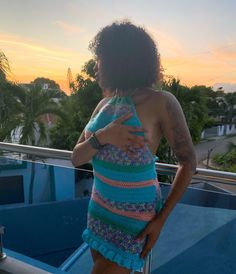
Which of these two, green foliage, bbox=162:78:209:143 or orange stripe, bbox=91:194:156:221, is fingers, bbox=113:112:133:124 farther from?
green foliage, bbox=162:78:209:143

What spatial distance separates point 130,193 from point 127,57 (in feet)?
1.45

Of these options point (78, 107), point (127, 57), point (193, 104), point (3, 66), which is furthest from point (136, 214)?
point (193, 104)

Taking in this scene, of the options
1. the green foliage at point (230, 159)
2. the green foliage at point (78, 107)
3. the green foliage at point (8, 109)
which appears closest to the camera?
the green foliage at point (8, 109)

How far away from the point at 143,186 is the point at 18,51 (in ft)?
43.1

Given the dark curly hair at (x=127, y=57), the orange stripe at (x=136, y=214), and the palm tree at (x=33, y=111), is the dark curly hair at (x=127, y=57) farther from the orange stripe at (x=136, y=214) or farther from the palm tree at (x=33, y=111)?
the palm tree at (x=33, y=111)

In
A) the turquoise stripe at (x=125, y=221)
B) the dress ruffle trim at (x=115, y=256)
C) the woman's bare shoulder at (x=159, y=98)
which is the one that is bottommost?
the dress ruffle trim at (x=115, y=256)

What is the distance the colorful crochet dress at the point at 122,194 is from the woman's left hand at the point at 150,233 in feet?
0.05

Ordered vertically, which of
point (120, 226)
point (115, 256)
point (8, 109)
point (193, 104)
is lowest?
point (115, 256)

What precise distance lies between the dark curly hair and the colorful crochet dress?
0.21 feet

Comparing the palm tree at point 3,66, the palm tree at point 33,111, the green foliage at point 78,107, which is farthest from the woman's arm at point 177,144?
the green foliage at point 78,107

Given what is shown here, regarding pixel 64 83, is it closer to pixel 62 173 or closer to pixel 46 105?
pixel 46 105

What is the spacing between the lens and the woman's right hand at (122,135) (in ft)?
3.51

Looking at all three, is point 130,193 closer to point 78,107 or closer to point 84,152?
point 84,152

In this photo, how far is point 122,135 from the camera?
1.07m
